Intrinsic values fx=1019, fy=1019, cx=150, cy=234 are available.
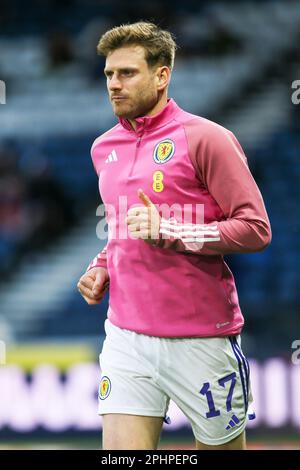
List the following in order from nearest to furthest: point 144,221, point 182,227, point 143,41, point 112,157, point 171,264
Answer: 1. point 144,221
2. point 182,227
3. point 171,264
4. point 143,41
5. point 112,157

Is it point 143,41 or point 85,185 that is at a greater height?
point 143,41

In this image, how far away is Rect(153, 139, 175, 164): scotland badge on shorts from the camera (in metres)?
3.45

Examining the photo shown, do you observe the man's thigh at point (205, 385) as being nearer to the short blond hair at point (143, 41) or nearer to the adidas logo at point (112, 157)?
the adidas logo at point (112, 157)

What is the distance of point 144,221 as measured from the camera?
127 inches

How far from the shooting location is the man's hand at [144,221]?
323 cm

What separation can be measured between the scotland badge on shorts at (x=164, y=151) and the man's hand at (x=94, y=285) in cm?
49

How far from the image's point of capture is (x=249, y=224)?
335 cm

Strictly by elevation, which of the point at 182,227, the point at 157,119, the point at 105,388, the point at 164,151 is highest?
the point at 157,119

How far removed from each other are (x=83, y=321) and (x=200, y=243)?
5032 millimetres

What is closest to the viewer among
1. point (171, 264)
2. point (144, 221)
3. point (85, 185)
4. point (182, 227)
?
point (144, 221)

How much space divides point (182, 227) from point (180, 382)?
0.53 metres

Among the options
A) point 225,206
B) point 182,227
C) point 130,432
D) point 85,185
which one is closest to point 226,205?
point 225,206

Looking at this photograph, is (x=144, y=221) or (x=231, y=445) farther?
(x=231, y=445)

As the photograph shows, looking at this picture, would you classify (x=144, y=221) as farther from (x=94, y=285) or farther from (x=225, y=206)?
(x=94, y=285)
